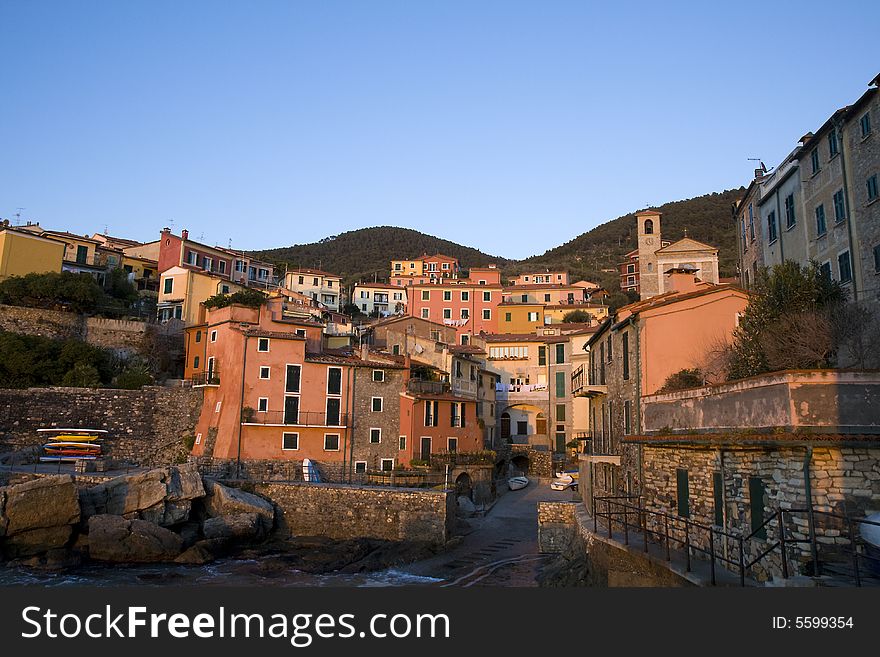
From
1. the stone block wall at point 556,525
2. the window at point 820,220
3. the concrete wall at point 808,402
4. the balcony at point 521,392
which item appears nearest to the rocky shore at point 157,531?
the stone block wall at point 556,525

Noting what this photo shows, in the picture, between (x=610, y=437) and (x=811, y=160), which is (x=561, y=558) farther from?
(x=811, y=160)

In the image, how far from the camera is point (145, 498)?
3136 cm

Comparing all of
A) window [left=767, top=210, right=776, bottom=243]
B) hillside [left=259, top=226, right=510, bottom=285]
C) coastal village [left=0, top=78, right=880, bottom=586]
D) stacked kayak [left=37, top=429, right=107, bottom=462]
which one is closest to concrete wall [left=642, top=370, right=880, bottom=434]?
coastal village [left=0, top=78, right=880, bottom=586]

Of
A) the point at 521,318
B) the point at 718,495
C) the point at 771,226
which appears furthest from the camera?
the point at 521,318

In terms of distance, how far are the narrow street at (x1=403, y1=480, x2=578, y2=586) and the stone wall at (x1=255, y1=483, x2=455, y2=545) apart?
1.80 metres

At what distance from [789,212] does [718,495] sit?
19427 mm

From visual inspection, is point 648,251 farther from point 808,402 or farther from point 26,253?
point 26,253

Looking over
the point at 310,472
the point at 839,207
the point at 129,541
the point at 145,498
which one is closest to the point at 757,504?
the point at 839,207

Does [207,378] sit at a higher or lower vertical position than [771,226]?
lower

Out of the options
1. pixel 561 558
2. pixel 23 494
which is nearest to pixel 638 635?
pixel 561 558

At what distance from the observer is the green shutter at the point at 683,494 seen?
56.6 feet

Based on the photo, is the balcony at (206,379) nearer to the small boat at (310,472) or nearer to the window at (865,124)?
the small boat at (310,472)

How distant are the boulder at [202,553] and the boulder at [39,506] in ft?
17.6

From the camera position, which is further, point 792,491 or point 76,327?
point 76,327
